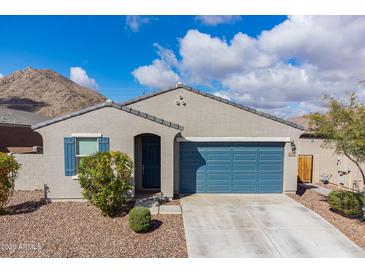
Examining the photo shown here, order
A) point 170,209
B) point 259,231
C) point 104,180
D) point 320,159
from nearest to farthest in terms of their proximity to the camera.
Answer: point 259,231
point 104,180
point 170,209
point 320,159

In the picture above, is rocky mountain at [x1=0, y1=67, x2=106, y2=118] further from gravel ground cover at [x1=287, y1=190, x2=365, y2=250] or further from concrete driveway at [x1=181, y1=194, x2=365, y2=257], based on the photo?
gravel ground cover at [x1=287, y1=190, x2=365, y2=250]

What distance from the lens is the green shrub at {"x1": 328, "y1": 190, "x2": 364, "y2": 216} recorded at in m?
8.70

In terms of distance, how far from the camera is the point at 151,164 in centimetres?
1183

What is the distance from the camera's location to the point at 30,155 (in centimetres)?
1165

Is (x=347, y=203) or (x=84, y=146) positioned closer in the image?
(x=347, y=203)

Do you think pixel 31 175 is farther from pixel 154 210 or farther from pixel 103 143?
pixel 154 210

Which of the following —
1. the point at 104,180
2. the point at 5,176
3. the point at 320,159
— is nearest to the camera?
the point at 104,180

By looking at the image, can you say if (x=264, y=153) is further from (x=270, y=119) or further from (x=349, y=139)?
(x=349, y=139)

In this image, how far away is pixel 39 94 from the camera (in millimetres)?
69125

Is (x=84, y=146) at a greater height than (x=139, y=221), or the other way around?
(x=84, y=146)

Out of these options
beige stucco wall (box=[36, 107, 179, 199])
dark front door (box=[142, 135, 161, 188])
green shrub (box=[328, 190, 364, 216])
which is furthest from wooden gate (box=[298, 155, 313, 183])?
beige stucco wall (box=[36, 107, 179, 199])

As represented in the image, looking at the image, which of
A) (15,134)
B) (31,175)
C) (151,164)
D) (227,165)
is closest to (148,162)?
(151,164)

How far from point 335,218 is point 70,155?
35.7 ft

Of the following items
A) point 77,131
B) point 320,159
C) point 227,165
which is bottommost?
point 320,159
